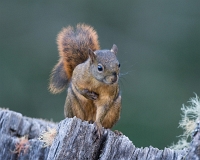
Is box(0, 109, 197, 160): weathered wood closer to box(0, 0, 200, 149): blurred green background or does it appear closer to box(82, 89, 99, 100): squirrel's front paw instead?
box(82, 89, 99, 100): squirrel's front paw

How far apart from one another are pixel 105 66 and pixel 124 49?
363 centimetres

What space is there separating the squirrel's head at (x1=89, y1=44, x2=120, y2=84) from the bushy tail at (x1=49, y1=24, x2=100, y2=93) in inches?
11.6

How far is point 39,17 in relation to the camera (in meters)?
7.52

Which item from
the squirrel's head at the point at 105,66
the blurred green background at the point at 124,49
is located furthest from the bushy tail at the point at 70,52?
the blurred green background at the point at 124,49

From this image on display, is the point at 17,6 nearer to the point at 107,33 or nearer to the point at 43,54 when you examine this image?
the point at 43,54

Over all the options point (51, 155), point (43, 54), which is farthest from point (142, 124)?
point (51, 155)

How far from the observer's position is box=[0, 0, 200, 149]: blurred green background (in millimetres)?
6457

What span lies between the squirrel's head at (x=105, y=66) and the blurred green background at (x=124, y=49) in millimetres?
2904

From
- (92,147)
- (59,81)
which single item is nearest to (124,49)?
(59,81)

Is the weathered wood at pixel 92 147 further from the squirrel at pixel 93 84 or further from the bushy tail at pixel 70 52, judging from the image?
the bushy tail at pixel 70 52

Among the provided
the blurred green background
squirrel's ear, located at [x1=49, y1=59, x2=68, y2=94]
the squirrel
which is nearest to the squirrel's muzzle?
the squirrel

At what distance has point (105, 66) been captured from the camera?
3.14m

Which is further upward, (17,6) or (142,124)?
(17,6)

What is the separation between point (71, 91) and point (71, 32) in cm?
47
